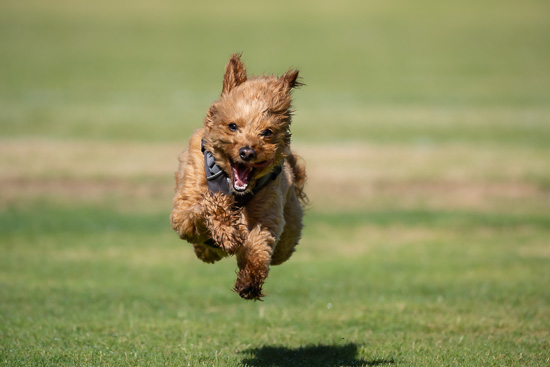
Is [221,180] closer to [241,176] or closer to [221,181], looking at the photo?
[221,181]

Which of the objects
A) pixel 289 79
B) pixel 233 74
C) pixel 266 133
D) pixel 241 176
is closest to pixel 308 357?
pixel 241 176

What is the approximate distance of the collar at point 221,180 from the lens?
295 inches

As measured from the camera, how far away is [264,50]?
55531mm

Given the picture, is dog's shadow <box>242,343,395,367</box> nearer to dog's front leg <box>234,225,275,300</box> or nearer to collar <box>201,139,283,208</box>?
dog's front leg <box>234,225,275,300</box>

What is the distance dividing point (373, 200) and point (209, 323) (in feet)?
38.0

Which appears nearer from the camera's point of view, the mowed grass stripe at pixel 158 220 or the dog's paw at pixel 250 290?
the dog's paw at pixel 250 290

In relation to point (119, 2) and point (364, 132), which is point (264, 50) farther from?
point (119, 2)

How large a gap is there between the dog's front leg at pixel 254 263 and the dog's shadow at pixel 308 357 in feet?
5.24

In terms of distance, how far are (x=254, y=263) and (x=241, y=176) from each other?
748 mm

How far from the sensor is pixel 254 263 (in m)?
7.21

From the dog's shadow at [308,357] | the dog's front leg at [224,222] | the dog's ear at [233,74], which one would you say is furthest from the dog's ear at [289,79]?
the dog's shadow at [308,357]

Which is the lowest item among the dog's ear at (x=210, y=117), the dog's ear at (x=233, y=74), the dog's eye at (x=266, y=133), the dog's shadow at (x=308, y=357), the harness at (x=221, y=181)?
the dog's shadow at (x=308, y=357)

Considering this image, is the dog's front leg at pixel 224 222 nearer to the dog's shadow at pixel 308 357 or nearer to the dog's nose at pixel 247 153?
the dog's nose at pixel 247 153

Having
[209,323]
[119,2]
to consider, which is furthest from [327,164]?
[119,2]
